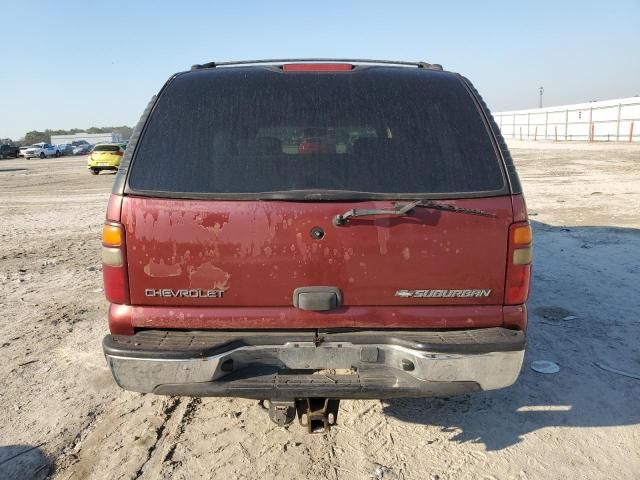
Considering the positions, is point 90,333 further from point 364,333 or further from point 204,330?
point 364,333

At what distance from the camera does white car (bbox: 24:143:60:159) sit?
52.3 m

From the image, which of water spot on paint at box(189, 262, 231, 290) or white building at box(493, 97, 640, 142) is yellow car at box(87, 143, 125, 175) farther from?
white building at box(493, 97, 640, 142)

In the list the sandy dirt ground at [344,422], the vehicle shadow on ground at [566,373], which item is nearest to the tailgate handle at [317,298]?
the sandy dirt ground at [344,422]

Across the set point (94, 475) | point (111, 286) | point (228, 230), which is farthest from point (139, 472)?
point (228, 230)

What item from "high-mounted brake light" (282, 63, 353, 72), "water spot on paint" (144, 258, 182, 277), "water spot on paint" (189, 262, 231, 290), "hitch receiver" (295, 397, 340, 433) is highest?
"high-mounted brake light" (282, 63, 353, 72)

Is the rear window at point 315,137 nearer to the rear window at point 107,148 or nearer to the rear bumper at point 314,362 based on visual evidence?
the rear bumper at point 314,362

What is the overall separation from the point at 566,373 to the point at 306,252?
2600mm

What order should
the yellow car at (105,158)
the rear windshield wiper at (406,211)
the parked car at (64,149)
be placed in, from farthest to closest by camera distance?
the parked car at (64,149)
the yellow car at (105,158)
the rear windshield wiper at (406,211)

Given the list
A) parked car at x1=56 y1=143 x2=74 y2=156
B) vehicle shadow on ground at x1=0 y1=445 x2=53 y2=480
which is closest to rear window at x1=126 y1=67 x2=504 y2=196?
vehicle shadow on ground at x1=0 y1=445 x2=53 y2=480

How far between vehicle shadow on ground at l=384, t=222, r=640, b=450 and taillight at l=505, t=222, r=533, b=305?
106cm

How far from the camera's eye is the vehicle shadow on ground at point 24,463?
2.85 meters

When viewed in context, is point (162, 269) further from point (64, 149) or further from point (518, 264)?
point (64, 149)

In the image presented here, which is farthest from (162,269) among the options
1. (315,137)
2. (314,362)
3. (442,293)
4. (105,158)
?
(105,158)

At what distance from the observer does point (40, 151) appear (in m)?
53.5
